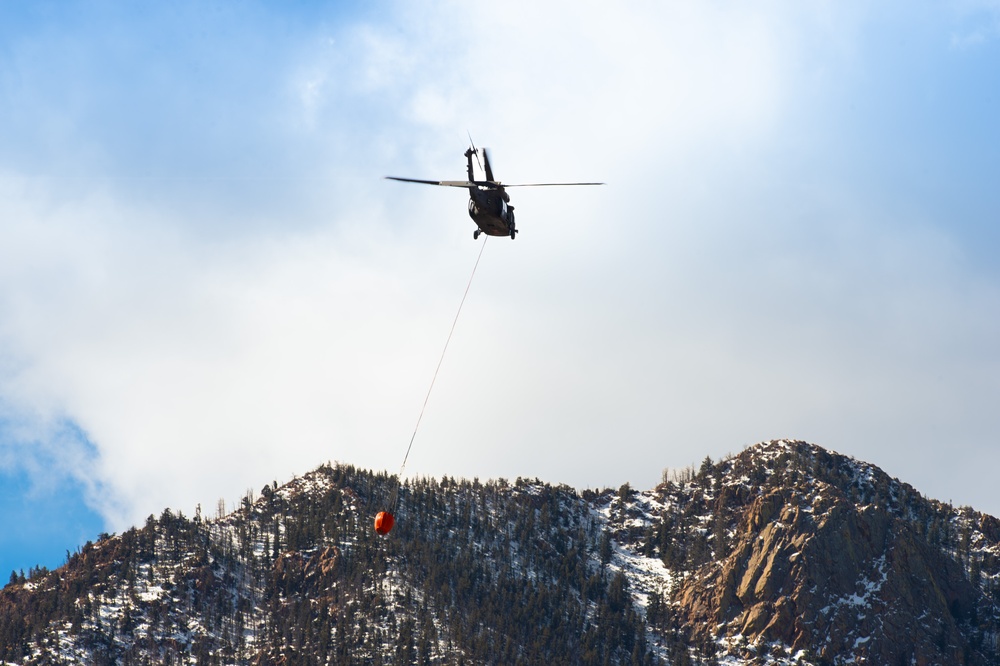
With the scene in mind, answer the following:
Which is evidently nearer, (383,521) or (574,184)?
(574,184)

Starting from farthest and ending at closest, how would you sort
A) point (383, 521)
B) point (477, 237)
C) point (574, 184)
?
point (477, 237)
point (383, 521)
point (574, 184)

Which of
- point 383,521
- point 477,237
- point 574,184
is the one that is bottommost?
point 383,521

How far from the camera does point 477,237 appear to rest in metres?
100

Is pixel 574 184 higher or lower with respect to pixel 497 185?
lower

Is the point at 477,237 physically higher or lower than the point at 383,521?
higher

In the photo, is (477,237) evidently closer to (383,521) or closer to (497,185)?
(497,185)

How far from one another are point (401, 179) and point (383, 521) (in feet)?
72.6

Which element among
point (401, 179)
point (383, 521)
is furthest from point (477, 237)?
point (383, 521)

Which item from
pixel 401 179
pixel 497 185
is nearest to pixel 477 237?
pixel 497 185

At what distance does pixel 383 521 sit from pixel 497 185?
923 inches

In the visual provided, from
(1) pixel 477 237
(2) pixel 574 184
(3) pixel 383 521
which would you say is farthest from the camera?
(1) pixel 477 237

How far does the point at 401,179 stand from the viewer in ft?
287

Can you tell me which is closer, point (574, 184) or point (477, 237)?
point (574, 184)

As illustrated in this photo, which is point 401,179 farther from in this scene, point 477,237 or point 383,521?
point 383,521
